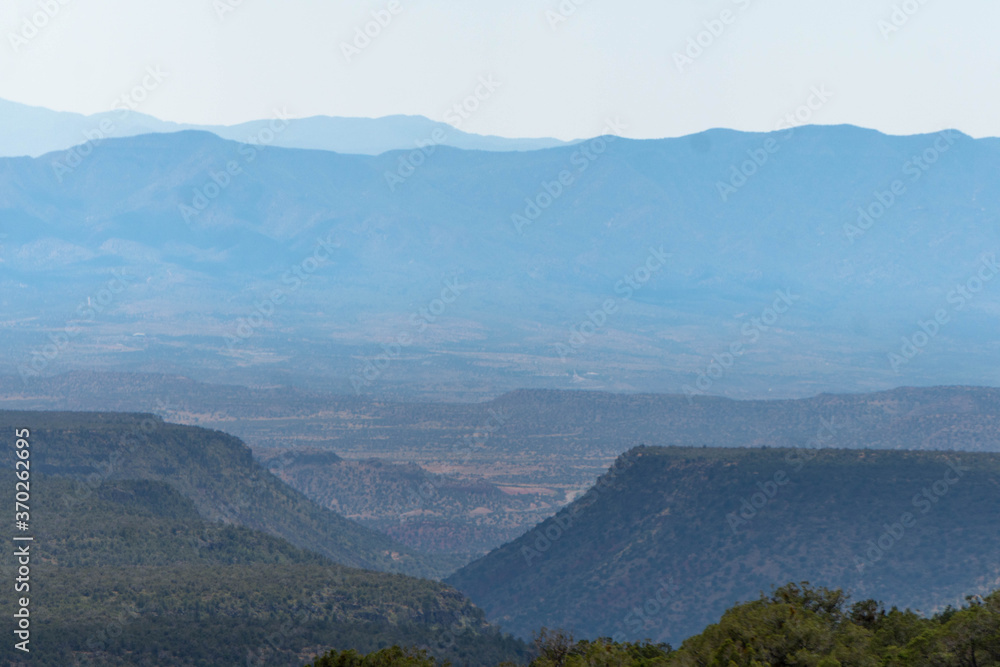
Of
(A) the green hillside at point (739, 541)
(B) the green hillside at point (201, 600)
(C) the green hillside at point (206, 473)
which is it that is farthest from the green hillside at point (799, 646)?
(C) the green hillside at point (206, 473)

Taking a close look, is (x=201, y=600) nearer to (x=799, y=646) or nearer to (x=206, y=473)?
(x=799, y=646)

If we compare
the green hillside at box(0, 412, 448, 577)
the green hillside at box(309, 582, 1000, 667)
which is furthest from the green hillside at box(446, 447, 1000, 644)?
the green hillside at box(309, 582, 1000, 667)

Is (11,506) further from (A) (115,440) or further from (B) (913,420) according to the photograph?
(B) (913,420)

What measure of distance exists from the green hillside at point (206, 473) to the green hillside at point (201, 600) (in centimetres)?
1078

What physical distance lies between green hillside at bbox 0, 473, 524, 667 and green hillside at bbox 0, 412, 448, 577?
1078 cm

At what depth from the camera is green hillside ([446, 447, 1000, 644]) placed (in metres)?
61.9

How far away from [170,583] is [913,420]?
84955mm

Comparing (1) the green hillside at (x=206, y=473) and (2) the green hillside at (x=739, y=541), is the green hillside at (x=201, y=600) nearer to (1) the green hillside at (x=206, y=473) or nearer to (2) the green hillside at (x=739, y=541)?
(1) the green hillside at (x=206, y=473)

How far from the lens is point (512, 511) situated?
10388cm

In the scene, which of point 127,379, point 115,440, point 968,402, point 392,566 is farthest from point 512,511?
point 127,379

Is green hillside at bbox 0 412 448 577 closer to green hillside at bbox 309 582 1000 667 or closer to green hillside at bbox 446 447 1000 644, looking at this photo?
green hillside at bbox 446 447 1000 644

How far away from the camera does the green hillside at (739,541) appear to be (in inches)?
2438

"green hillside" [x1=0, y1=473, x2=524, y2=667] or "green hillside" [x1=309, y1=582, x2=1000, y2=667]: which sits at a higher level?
"green hillside" [x1=309, y1=582, x2=1000, y2=667]

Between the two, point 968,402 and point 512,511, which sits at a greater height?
point 968,402
